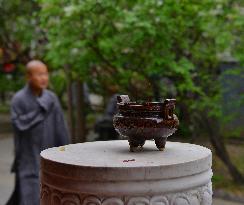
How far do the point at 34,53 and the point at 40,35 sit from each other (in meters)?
1.62

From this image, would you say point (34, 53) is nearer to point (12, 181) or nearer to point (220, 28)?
point (12, 181)

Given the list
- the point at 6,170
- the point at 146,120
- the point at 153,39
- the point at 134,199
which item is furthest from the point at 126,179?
the point at 6,170

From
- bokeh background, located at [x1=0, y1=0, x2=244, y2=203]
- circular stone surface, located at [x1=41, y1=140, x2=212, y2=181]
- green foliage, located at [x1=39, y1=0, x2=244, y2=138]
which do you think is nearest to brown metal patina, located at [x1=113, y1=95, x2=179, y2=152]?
circular stone surface, located at [x1=41, y1=140, x2=212, y2=181]

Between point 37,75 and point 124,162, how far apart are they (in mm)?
3546

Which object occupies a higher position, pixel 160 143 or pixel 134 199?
pixel 160 143

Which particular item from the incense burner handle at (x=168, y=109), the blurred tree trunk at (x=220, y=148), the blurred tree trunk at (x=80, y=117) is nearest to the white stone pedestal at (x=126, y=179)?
the incense burner handle at (x=168, y=109)

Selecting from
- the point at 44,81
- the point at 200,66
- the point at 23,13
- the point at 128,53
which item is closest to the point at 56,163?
the point at 44,81

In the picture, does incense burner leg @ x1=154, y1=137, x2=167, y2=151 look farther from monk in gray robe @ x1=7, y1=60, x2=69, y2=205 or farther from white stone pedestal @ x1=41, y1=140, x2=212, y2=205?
monk in gray robe @ x1=7, y1=60, x2=69, y2=205

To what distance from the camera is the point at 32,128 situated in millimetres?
7316

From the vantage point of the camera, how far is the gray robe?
7289 mm

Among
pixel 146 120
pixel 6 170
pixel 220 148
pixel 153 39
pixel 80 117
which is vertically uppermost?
pixel 153 39

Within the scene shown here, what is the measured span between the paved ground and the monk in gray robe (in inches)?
89.5

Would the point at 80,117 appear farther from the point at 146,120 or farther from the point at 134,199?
the point at 134,199

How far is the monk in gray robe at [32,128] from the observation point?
23.9 feet
